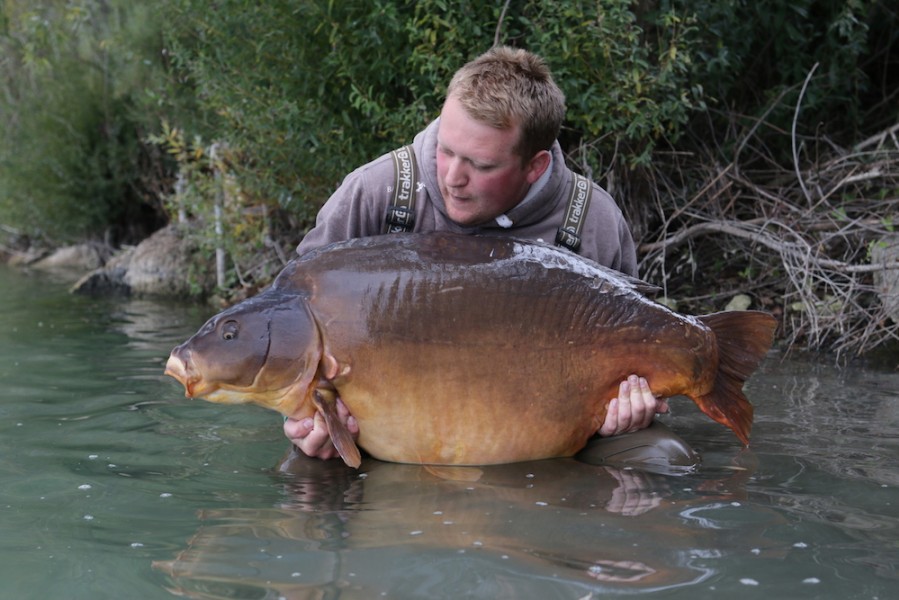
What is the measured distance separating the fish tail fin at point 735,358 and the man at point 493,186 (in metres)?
0.17

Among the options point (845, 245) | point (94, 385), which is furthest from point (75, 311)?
point (845, 245)

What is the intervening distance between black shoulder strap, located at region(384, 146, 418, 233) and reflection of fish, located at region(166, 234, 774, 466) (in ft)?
0.79

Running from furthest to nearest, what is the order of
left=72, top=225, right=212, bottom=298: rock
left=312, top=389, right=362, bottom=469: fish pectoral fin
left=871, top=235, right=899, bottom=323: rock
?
left=72, top=225, right=212, bottom=298: rock
left=871, top=235, right=899, bottom=323: rock
left=312, top=389, right=362, bottom=469: fish pectoral fin

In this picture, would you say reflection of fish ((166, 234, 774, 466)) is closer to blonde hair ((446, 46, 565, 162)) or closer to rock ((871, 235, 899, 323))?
blonde hair ((446, 46, 565, 162))

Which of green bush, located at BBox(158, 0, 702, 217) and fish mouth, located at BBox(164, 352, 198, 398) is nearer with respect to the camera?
fish mouth, located at BBox(164, 352, 198, 398)

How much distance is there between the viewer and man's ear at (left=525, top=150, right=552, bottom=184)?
3.37 meters

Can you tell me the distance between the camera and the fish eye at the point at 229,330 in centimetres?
293

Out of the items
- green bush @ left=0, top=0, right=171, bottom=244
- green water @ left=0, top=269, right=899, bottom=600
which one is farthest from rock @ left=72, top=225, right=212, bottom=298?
green water @ left=0, top=269, right=899, bottom=600

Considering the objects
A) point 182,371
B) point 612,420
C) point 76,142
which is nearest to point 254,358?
point 182,371

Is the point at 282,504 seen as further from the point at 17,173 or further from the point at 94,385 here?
the point at 17,173

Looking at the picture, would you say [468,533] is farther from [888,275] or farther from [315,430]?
[888,275]

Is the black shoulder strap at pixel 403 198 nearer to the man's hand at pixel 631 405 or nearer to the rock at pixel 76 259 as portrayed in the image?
the man's hand at pixel 631 405

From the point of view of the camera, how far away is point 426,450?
10.1ft

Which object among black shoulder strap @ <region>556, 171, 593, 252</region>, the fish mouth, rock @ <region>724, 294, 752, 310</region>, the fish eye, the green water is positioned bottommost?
rock @ <region>724, 294, 752, 310</region>
